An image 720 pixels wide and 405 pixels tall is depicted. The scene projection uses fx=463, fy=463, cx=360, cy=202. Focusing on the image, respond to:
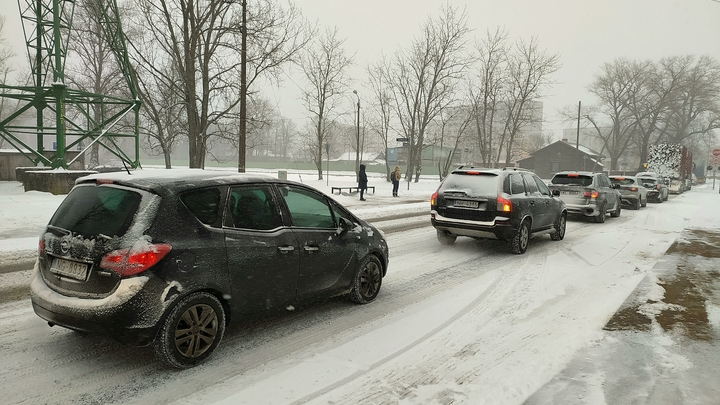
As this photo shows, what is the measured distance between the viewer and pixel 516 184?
29.8 feet

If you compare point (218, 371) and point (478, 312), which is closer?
point (218, 371)

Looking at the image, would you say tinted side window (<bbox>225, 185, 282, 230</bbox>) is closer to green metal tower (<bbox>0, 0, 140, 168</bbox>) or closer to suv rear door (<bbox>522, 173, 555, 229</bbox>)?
suv rear door (<bbox>522, 173, 555, 229</bbox>)

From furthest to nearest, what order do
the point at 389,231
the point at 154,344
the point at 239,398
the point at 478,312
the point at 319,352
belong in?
the point at 389,231
the point at 478,312
the point at 319,352
the point at 154,344
the point at 239,398

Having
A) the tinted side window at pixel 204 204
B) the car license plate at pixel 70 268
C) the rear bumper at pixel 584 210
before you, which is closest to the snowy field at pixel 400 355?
the car license plate at pixel 70 268

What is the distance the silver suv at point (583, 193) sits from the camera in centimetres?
1401

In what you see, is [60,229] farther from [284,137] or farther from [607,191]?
[284,137]

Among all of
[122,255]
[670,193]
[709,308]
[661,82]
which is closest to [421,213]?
[709,308]

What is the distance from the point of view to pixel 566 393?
11.3 feet

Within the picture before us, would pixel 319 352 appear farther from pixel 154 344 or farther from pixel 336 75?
pixel 336 75

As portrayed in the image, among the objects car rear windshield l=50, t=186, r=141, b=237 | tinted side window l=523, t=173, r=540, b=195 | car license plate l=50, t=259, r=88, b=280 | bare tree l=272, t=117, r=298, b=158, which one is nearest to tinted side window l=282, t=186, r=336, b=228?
car rear windshield l=50, t=186, r=141, b=237

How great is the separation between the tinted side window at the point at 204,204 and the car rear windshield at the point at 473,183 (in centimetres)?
581

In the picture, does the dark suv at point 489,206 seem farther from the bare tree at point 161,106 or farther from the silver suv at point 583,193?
the bare tree at point 161,106

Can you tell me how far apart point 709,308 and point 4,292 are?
28.5 ft

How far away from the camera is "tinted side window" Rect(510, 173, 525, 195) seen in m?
8.92
